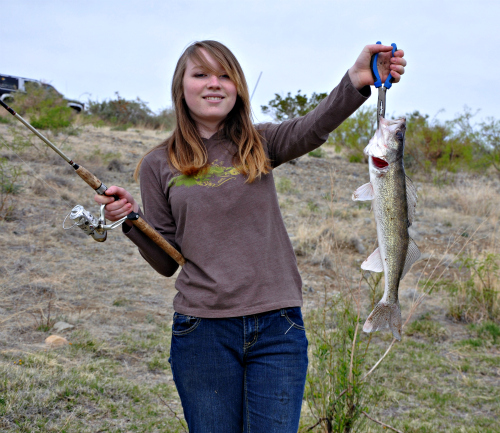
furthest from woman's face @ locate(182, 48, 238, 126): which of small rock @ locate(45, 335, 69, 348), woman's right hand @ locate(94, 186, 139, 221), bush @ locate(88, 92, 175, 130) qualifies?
bush @ locate(88, 92, 175, 130)

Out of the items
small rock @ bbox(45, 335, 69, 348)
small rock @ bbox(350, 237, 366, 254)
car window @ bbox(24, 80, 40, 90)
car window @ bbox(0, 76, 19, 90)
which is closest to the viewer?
small rock @ bbox(45, 335, 69, 348)

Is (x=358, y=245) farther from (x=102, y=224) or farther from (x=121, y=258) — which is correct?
(x=102, y=224)

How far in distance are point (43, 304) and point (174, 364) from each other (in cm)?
361

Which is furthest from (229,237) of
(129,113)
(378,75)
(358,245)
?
(129,113)

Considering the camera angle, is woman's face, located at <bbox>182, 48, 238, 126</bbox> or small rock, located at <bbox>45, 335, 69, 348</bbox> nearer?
woman's face, located at <bbox>182, 48, 238, 126</bbox>

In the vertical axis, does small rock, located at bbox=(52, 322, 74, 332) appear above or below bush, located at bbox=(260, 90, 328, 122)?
below

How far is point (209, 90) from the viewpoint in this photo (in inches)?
86.3

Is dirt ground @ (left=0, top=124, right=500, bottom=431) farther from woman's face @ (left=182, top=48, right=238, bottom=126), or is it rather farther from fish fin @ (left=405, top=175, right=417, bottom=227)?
woman's face @ (left=182, top=48, right=238, bottom=126)

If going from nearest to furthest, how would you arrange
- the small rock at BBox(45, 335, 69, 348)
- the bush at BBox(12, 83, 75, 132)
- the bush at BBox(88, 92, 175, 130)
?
the small rock at BBox(45, 335, 69, 348)
the bush at BBox(12, 83, 75, 132)
the bush at BBox(88, 92, 175, 130)

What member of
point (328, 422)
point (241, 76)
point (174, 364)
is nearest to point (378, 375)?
point (328, 422)

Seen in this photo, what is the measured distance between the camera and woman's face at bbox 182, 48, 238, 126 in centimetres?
219

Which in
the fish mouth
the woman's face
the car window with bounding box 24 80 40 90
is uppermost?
the car window with bounding box 24 80 40 90

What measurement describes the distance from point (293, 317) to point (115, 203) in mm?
890

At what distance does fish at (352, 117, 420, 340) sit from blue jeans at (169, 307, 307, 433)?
35 centimetres
